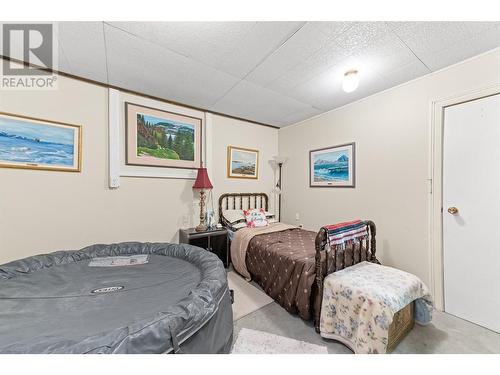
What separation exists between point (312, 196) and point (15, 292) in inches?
127

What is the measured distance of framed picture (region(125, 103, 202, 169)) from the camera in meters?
2.52

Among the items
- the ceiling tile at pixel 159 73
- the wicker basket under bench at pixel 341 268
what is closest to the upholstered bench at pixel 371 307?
the wicker basket under bench at pixel 341 268

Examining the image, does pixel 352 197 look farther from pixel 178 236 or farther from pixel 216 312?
pixel 178 236

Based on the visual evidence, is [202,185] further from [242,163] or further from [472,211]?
[472,211]

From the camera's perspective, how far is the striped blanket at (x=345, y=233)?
1696mm

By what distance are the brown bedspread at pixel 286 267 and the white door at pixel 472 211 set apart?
51.5 inches

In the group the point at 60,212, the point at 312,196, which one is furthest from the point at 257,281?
the point at 60,212

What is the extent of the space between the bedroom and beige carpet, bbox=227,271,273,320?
2cm

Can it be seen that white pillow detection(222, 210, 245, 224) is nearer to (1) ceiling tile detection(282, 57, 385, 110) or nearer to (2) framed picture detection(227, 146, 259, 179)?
(2) framed picture detection(227, 146, 259, 179)

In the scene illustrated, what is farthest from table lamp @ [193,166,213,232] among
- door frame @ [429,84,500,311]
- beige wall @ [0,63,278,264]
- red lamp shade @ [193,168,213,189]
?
door frame @ [429,84,500,311]

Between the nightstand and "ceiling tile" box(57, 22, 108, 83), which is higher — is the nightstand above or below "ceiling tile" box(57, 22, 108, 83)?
below

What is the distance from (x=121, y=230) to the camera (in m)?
2.43

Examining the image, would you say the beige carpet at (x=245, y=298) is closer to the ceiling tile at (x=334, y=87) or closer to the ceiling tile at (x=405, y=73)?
the ceiling tile at (x=334, y=87)

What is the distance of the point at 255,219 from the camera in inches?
121
